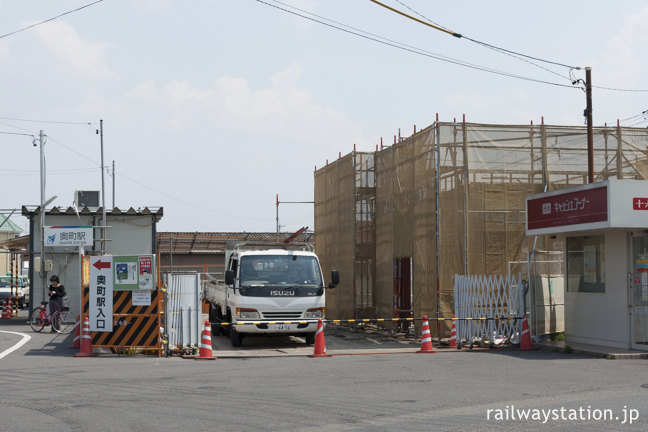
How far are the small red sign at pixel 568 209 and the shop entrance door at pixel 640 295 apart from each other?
3.67ft

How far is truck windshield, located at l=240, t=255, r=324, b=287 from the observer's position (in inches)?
741

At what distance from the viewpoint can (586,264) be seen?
18.4 m

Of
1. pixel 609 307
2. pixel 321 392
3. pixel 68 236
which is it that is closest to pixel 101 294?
pixel 321 392

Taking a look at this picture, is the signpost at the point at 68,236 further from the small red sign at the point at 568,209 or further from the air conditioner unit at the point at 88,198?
the small red sign at the point at 568,209

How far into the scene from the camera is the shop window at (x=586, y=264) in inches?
709

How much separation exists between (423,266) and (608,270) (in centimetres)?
493

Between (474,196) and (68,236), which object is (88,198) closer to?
(68,236)

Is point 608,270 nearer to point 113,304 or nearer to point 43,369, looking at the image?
point 113,304

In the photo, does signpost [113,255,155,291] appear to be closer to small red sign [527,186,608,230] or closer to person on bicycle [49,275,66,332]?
person on bicycle [49,275,66,332]

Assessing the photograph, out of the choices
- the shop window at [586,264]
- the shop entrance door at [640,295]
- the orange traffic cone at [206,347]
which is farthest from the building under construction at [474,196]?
the orange traffic cone at [206,347]

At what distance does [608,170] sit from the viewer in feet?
72.9

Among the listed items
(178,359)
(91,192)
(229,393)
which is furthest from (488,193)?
(91,192)

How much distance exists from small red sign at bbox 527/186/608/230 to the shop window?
0.91 metres

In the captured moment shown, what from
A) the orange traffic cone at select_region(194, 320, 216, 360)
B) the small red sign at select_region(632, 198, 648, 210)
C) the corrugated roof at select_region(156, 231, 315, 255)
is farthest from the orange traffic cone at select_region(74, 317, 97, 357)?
the corrugated roof at select_region(156, 231, 315, 255)
